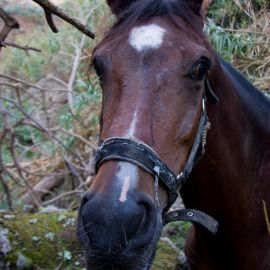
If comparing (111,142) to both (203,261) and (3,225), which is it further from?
(3,225)

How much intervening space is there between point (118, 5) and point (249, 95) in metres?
0.80

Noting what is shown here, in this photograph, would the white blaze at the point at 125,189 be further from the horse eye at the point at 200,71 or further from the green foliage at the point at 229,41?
the green foliage at the point at 229,41

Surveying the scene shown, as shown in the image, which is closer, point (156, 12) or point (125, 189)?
point (125, 189)

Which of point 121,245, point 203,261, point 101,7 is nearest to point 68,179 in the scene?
point 101,7

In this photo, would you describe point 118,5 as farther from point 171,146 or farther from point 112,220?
point 112,220

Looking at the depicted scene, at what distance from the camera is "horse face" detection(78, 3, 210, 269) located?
195 cm

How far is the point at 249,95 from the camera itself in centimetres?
288

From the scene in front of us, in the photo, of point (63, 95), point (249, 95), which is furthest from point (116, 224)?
point (63, 95)

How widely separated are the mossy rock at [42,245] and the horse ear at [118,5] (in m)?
1.71

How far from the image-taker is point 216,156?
8.66 ft

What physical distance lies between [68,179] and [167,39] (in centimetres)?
449

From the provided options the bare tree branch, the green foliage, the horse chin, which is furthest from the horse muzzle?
the green foliage

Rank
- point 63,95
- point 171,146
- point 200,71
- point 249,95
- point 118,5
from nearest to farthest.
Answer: point 171,146
point 200,71
point 118,5
point 249,95
point 63,95

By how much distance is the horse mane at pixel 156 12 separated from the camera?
2434 millimetres
